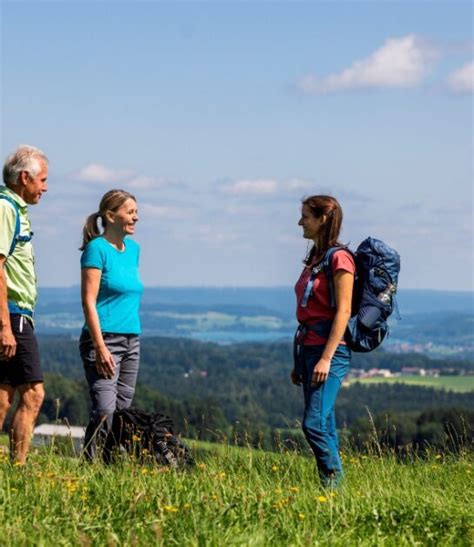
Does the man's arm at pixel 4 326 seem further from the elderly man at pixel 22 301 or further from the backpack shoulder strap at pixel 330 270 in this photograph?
the backpack shoulder strap at pixel 330 270

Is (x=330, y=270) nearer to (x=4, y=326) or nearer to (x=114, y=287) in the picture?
(x=114, y=287)

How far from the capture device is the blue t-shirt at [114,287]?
7227 millimetres

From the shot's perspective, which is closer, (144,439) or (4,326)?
(4,326)

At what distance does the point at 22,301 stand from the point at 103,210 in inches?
37.5

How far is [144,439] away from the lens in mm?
7414

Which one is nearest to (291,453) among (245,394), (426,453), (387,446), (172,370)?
(387,446)

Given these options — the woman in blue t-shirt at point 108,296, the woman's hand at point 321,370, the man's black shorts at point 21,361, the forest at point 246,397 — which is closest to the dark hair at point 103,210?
the woman in blue t-shirt at point 108,296

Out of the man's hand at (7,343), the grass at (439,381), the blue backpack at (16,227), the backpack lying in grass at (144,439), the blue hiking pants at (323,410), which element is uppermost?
the blue backpack at (16,227)

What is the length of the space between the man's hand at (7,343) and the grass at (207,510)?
68cm

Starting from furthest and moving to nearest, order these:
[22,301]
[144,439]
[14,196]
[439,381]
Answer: [439,381] < [144,439] < [22,301] < [14,196]

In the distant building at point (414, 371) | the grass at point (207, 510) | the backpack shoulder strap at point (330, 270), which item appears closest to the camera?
the grass at point (207, 510)

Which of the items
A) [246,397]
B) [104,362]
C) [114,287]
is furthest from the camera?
[246,397]

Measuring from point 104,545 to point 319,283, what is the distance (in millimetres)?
2386

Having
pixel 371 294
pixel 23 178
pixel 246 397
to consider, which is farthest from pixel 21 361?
pixel 246 397
